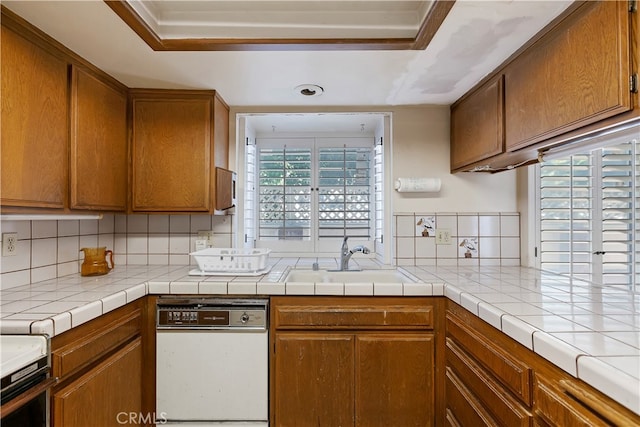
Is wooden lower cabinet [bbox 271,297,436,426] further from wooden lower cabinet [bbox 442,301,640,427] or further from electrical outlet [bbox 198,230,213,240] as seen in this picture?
electrical outlet [bbox 198,230,213,240]

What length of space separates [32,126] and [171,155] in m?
0.71

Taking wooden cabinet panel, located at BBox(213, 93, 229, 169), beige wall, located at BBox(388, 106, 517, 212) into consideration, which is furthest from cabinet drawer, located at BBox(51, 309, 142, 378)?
beige wall, located at BBox(388, 106, 517, 212)

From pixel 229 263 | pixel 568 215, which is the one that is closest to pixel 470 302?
pixel 568 215

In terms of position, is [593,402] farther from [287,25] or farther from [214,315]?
[287,25]

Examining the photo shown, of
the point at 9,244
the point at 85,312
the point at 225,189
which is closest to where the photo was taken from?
the point at 85,312

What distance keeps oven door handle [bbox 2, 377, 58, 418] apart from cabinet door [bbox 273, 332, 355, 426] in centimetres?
88

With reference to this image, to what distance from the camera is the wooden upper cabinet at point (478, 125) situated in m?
1.60

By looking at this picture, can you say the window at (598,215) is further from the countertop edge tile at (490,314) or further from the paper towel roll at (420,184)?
the countertop edge tile at (490,314)

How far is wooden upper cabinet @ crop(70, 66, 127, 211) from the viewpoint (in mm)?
1533

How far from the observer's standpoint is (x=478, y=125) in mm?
1801

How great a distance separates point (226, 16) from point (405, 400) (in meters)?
1.94

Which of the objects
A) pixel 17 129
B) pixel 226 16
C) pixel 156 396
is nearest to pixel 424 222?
pixel 226 16

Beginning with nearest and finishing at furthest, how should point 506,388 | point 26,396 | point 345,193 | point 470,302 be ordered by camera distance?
1. point 26,396
2. point 506,388
3. point 470,302
4. point 345,193

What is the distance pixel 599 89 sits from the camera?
103 centimetres
